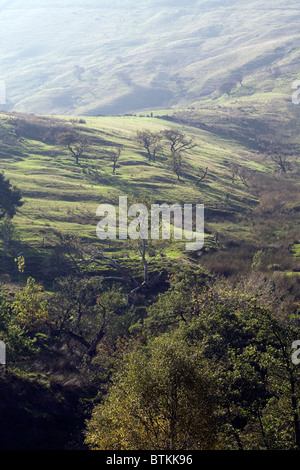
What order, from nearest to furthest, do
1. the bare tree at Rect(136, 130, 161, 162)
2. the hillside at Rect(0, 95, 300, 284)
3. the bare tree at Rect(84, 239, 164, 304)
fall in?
1. the bare tree at Rect(84, 239, 164, 304)
2. the hillside at Rect(0, 95, 300, 284)
3. the bare tree at Rect(136, 130, 161, 162)

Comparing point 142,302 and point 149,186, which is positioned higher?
point 149,186

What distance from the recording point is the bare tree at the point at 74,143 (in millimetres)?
100375

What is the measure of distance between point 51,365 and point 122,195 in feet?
173

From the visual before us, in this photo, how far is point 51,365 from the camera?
34594 mm

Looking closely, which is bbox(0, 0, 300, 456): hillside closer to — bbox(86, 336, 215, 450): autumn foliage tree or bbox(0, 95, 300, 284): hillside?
bbox(86, 336, 215, 450): autumn foliage tree

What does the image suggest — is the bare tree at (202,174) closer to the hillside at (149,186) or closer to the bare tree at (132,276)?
the hillside at (149,186)

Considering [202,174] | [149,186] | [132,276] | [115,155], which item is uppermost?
[115,155]

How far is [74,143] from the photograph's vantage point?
4176 inches

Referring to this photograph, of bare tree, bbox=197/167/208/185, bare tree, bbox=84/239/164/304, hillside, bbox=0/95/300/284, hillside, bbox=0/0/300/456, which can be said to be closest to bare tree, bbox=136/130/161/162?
hillside, bbox=0/0/300/456

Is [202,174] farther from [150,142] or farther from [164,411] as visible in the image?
[164,411]

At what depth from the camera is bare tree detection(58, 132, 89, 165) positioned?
329 feet

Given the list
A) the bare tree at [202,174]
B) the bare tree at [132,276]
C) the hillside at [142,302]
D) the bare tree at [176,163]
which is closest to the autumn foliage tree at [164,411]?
the hillside at [142,302]

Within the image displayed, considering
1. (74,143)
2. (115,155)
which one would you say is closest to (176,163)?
(115,155)
